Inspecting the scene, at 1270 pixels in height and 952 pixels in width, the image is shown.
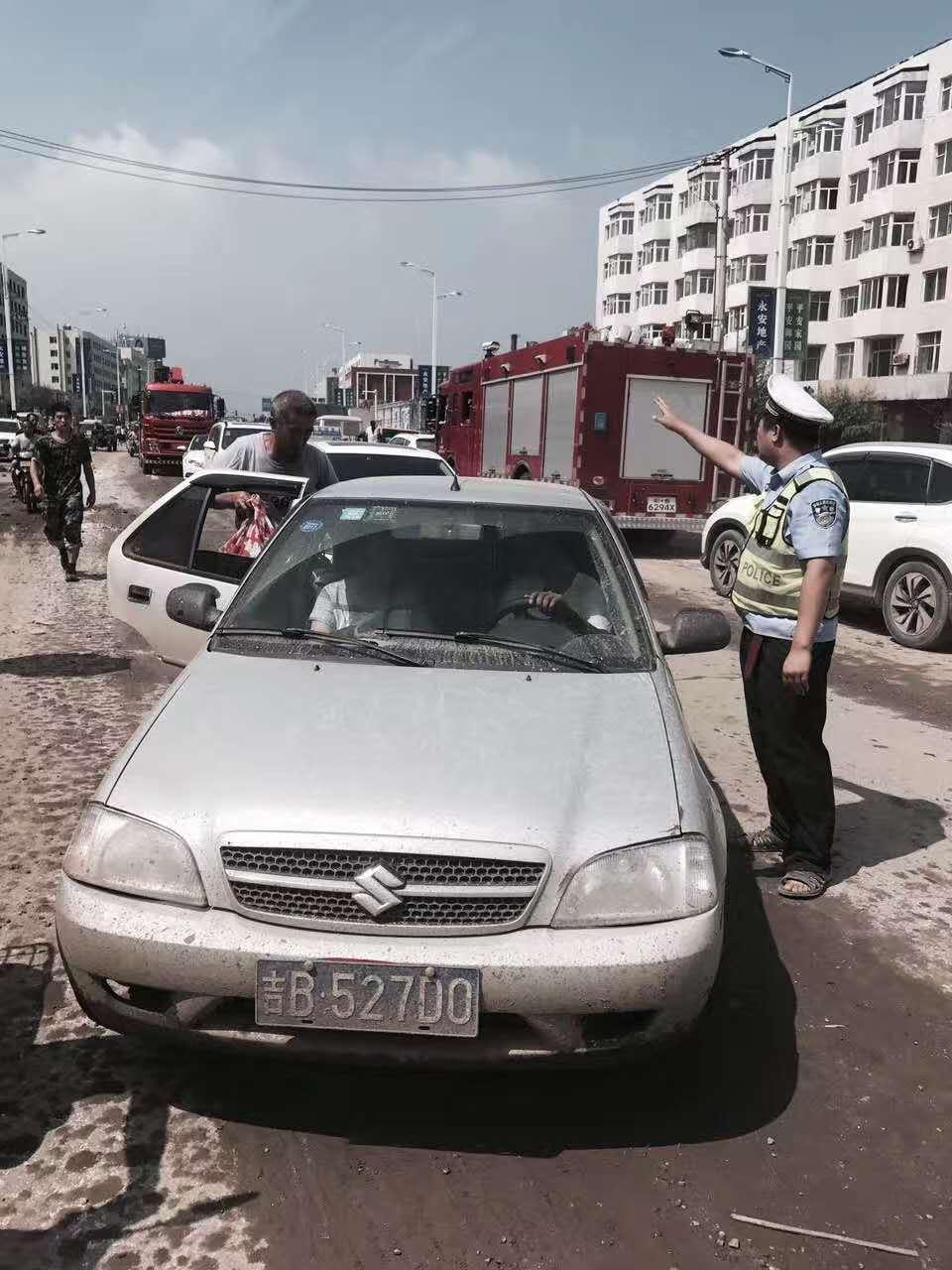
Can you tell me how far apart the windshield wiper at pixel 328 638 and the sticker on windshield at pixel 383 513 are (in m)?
0.64

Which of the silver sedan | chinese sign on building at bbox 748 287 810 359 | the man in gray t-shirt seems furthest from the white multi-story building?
the silver sedan

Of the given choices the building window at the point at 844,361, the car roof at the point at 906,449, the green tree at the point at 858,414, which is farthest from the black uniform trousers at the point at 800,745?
the building window at the point at 844,361

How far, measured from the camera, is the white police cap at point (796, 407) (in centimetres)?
373

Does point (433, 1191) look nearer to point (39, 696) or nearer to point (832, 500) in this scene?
point (832, 500)

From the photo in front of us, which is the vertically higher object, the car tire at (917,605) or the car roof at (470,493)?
the car roof at (470,493)

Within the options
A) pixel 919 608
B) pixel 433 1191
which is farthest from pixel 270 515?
pixel 919 608

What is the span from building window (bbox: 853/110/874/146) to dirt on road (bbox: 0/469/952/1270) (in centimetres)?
5587

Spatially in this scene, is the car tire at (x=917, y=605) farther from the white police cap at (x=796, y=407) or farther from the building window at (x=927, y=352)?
the building window at (x=927, y=352)

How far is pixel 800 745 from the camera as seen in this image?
157 inches

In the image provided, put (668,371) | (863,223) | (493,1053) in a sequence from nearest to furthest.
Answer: (493,1053) → (668,371) → (863,223)

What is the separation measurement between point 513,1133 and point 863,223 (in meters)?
56.6

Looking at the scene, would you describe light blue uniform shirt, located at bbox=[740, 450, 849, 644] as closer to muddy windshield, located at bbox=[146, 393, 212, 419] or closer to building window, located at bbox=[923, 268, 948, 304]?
muddy windshield, located at bbox=[146, 393, 212, 419]

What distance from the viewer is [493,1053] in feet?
7.68

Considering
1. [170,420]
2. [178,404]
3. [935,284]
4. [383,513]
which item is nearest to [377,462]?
[383,513]
